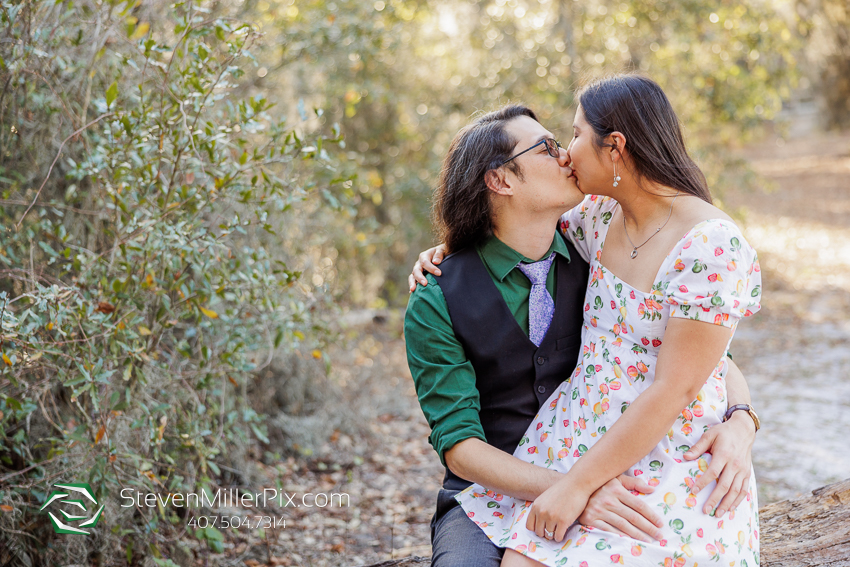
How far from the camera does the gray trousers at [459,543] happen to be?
1.95 m

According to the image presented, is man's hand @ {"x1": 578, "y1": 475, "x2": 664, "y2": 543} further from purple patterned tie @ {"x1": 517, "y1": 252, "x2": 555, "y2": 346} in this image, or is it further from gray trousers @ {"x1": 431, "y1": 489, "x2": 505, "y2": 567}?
purple patterned tie @ {"x1": 517, "y1": 252, "x2": 555, "y2": 346}

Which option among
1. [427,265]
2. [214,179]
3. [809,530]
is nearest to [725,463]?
[809,530]

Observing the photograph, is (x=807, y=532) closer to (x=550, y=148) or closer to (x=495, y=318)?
(x=495, y=318)

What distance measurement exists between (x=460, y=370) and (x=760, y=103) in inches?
248

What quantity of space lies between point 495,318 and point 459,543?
2.27 ft

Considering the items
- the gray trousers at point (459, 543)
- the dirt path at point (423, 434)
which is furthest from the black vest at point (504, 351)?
the dirt path at point (423, 434)

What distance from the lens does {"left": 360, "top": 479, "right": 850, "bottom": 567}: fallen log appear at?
2.33m

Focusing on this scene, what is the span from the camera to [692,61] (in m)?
6.68

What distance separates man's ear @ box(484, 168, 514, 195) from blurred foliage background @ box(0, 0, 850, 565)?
54 cm

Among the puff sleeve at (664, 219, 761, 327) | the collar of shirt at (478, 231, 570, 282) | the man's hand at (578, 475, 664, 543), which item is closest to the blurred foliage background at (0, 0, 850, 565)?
the collar of shirt at (478, 231, 570, 282)

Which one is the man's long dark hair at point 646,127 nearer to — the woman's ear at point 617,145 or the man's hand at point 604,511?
the woman's ear at point 617,145

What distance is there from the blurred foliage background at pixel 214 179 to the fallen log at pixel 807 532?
1220 mm

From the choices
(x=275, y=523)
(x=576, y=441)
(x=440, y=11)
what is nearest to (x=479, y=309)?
(x=576, y=441)

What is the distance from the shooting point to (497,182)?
2.29 meters
